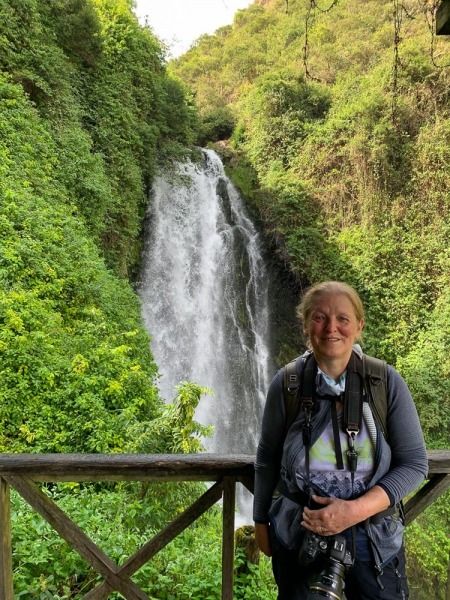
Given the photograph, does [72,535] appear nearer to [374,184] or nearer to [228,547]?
[228,547]

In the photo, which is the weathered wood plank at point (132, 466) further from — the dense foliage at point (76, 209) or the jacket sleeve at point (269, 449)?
the dense foliage at point (76, 209)

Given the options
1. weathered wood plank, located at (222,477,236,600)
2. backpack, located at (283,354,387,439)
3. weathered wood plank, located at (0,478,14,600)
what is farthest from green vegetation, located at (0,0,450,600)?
backpack, located at (283,354,387,439)

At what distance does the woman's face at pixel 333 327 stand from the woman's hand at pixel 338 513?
40 cm

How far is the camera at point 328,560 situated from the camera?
47.2 inches

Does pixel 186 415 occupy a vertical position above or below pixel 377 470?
below

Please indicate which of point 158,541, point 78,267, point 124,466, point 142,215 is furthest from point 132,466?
point 142,215

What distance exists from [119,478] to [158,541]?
1.07 ft

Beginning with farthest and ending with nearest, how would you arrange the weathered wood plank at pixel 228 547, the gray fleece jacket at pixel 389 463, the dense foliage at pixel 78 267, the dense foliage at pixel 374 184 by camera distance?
the dense foliage at pixel 374 184
the dense foliage at pixel 78 267
the weathered wood plank at pixel 228 547
the gray fleece jacket at pixel 389 463

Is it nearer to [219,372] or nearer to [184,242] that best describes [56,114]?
[184,242]

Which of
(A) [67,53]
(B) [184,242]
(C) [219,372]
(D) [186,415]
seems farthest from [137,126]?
(D) [186,415]

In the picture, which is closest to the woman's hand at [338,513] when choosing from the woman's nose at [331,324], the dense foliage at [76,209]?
the woman's nose at [331,324]

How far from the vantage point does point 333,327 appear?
4.48 ft

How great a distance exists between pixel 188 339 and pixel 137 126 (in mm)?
6050

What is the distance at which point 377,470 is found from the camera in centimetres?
129
